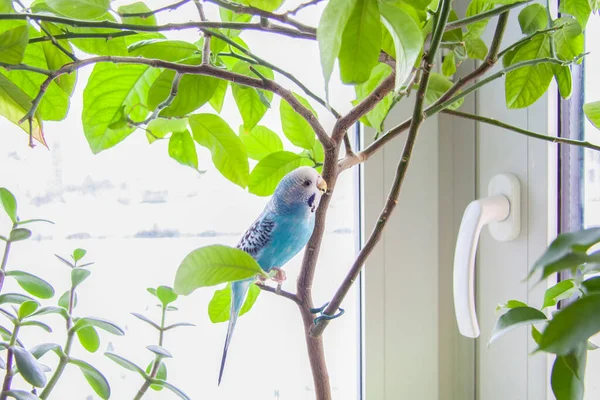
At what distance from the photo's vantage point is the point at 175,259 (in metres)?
0.69

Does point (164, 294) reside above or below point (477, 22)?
below

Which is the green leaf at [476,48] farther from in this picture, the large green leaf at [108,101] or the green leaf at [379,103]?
the large green leaf at [108,101]

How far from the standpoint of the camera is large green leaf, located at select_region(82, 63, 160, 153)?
→ 0.36 meters

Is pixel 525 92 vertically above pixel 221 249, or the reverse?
pixel 525 92

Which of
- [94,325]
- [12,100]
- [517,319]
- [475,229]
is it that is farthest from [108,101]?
[475,229]

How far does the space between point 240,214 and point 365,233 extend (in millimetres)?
207

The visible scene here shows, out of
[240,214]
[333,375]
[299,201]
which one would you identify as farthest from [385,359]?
[299,201]

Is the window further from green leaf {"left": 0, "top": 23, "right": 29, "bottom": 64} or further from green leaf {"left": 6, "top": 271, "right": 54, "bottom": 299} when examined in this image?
green leaf {"left": 0, "top": 23, "right": 29, "bottom": 64}

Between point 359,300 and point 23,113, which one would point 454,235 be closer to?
point 359,300

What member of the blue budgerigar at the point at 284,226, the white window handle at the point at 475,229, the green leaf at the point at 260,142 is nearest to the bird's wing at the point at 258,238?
the blue budgerigar at the point at 284,226

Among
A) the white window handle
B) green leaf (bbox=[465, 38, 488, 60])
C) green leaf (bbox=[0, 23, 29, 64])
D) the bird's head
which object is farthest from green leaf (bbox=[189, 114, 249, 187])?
the white window handle

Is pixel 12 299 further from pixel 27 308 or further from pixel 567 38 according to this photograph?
pixel 567 38

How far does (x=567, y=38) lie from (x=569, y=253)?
0.36 meters

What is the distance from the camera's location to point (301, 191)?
36 cm
